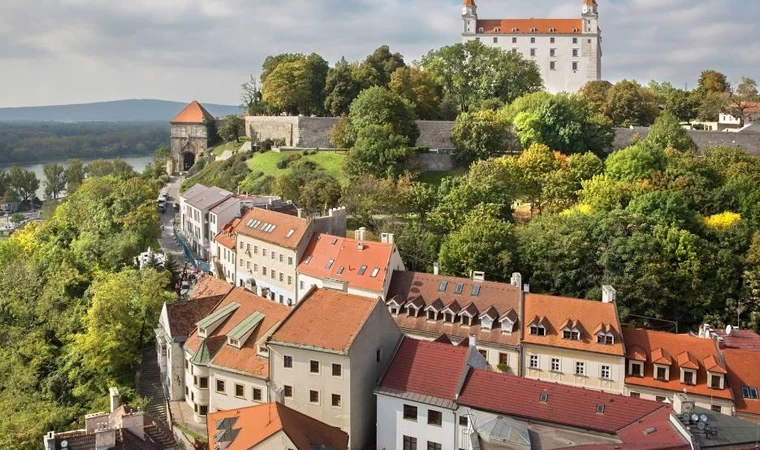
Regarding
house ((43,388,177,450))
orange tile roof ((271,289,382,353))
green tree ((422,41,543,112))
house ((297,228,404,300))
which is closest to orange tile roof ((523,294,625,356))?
house ((297,228,404,300))

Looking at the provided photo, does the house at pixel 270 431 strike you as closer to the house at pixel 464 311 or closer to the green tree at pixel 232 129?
the house at pixel 464 311

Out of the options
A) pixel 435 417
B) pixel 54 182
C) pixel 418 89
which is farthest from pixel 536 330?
pixel 54 182

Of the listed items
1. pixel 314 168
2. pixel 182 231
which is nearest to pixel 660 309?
pixel 314 168

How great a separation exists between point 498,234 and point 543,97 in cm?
2699

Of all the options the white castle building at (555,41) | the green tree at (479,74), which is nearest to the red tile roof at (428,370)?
the green tree at (479,74)

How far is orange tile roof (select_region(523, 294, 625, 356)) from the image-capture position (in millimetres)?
33281

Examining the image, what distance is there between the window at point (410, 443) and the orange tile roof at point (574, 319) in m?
9.63

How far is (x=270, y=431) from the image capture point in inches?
937

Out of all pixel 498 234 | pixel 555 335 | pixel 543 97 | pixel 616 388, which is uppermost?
pixel 543 97

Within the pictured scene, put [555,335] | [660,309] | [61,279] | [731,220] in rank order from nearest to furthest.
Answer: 1. [555,335]
2. [660,309]
3. [731,220]
4. [61,279]

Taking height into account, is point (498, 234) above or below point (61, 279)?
above

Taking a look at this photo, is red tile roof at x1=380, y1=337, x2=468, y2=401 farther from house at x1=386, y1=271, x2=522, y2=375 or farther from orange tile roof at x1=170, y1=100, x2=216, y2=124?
orange tile roof at x1=170, y1=100, x2=216, y2=124

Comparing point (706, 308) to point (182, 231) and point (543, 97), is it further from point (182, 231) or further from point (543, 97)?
point (182, 231)

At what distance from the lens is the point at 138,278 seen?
1682 inches
